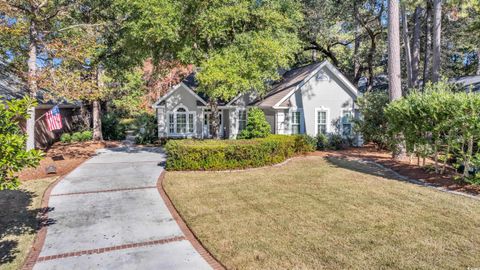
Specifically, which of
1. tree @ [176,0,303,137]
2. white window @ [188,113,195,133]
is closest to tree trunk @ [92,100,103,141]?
white window @ [188,113,195,133]

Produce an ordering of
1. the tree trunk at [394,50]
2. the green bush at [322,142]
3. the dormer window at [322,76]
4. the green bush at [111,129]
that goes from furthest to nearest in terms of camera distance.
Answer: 1. the green bush at [111,129]
2. the dormer window at [322,76]
3. the green bush at [322,142]
4. the tree trunk at [394,50]

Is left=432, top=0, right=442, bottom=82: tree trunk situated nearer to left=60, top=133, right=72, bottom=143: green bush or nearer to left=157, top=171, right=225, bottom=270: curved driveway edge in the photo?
left=157, top=171, right=225, bottom=270: curved driveway edge

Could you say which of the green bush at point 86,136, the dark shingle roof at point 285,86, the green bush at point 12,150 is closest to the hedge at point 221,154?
the dark shingle roof at point 285,86

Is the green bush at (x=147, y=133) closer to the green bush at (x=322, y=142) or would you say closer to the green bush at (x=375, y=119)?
the green bush at (x=322, y=142)

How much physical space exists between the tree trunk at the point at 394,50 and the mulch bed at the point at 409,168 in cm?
76

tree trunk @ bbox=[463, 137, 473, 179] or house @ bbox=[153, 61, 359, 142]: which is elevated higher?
house @ bbox=[153, 61, 359, 142]

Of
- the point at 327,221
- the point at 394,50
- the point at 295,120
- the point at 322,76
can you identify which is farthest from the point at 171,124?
the point at 327,221

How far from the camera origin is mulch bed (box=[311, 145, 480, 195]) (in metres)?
11.1

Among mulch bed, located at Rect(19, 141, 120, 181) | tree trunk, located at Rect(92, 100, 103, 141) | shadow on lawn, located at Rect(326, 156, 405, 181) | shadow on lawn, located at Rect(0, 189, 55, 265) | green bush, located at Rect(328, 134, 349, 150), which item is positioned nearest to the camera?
shadow on lawn, located at Rect(0, 189, 55, 265)

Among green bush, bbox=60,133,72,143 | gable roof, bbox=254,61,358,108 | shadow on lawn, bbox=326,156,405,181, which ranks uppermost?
gable roof, bbox=254,61,358,108

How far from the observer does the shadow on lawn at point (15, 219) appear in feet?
22.8

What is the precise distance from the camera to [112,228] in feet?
26.6

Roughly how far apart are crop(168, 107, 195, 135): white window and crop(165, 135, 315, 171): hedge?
902 centimetres

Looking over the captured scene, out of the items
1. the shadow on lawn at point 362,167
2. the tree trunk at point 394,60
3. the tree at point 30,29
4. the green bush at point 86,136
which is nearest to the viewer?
the shadow on lawn at point 362,167
